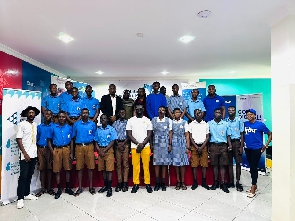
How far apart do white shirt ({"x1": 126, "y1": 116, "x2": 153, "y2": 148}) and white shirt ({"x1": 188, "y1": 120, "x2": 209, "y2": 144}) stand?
929mm

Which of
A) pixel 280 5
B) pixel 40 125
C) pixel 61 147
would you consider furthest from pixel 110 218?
pixel 280 5

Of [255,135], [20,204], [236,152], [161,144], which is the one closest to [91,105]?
[161,144]

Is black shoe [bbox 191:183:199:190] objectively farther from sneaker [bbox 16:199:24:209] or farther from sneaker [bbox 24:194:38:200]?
sneaker [bbox 16:199:24:209]

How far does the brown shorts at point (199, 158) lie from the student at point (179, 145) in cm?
18

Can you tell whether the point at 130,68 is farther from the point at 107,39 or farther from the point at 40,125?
the point at 40,125

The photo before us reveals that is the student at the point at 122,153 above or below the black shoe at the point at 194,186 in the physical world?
above

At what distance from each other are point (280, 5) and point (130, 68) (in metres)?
4.79

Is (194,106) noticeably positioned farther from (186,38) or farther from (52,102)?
(52,102)

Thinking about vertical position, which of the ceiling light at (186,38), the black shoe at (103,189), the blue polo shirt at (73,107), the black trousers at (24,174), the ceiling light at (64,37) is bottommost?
the black shoe at (103,189)

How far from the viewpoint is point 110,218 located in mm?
3369

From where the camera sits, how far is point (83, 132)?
4363 millimetres

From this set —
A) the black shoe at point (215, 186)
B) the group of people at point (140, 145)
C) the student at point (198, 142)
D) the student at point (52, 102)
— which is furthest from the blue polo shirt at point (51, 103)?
the black shoe at point (215, 186)

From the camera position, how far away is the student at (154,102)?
532cm

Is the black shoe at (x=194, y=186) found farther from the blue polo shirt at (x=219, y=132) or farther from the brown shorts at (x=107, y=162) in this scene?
the brown shorts at (x=107, y=162)
